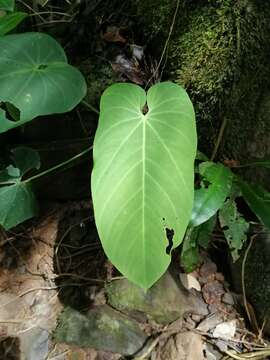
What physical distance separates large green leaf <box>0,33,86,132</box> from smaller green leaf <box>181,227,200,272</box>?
1.75 ft

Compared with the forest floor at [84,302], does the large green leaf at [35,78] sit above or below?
above

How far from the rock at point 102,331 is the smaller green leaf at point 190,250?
284 mm

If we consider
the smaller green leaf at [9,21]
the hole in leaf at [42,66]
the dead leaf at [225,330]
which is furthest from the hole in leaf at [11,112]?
the dead leaf at [225,330]

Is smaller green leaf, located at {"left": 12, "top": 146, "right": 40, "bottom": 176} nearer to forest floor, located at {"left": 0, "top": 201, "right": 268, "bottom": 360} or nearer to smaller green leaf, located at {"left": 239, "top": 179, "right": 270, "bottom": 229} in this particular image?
forest floor, located at {"left": 0, "top": 201, "right": 268, "bottom": 360}

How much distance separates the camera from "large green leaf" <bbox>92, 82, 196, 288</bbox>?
1051 millimetres

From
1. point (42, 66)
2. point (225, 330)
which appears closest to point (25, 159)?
point (42, 66)

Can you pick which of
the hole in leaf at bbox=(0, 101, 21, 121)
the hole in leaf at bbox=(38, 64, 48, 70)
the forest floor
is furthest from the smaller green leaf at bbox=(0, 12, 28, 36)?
the forest floor

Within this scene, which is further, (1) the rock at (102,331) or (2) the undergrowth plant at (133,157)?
(1) the rock at (102,331)

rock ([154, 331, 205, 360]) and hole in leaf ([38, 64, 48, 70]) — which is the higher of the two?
hole in leaf ([38, 64, 48, 70])

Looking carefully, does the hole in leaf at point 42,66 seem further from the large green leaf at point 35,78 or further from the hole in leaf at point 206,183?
the hole in leaf at point 206,183

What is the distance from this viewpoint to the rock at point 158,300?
1.61m

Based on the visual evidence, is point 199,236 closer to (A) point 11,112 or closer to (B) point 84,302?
(B) point 84,302

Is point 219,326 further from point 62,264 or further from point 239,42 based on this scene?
point 239,42

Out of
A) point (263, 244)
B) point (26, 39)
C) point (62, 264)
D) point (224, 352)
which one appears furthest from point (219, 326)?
point (26, 39)
